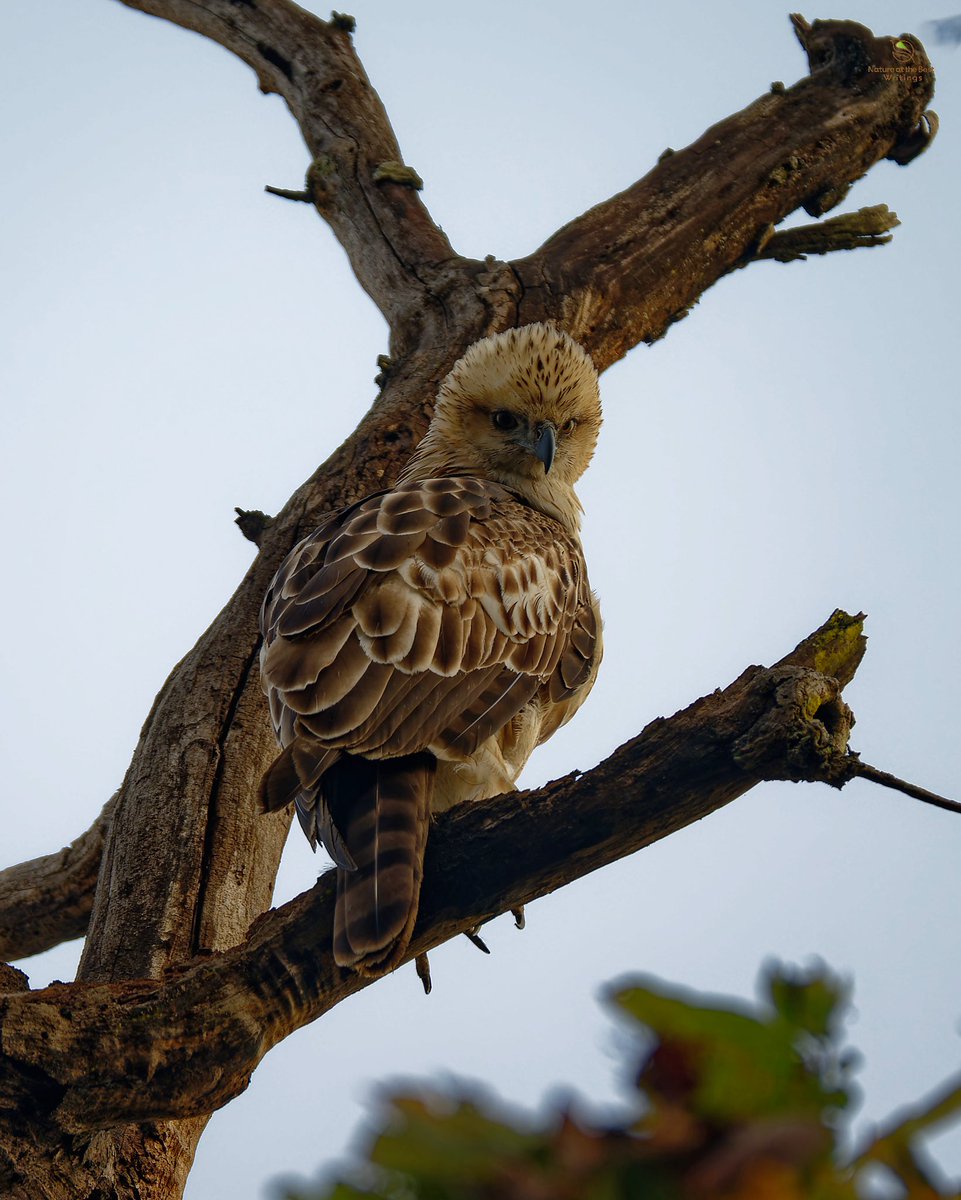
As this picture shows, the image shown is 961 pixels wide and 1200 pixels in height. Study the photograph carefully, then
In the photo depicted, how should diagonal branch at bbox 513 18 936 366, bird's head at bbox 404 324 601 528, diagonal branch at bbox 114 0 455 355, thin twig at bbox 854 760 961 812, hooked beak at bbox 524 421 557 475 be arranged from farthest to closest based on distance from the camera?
diagonal branch at bbox 114 0 455 355 → diagonal branch at bbox 513 18 936 366 → bird's head at bbox 404 324 601 528 → hooked beak at bbox 524 421 557 475 → thin twig at bbox 854 760 961 812

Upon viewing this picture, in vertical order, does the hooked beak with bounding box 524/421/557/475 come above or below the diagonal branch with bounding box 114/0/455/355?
below

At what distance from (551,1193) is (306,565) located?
4117 millimetres

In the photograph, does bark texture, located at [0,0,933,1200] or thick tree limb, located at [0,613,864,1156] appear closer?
thick tree limb, located at [0,613,864,1156]

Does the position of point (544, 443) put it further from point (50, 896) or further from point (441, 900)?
point (50, 896)

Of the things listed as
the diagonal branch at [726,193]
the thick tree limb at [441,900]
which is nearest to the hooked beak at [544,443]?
the diagonal branch at [726,193]

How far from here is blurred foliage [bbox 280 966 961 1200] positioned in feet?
2.14

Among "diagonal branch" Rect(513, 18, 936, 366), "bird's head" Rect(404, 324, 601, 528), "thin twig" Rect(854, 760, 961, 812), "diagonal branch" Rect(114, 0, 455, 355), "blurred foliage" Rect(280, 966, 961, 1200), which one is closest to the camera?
"blurred foliage" Rect(280, 966, 961, 1200)

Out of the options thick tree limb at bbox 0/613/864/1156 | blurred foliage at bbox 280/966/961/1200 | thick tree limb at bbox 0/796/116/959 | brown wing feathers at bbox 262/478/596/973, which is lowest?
blurred foliage at bbox 280/966/961/1200

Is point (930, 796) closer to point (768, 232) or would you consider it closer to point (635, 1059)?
point (635, 1059)

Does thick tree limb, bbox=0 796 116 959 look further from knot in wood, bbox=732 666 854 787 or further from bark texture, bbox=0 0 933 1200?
knot in wood, bbox=732 666 854 787

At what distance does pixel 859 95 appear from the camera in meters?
8.16

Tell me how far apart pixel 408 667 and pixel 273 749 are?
1338 mm

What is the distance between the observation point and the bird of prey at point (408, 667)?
3.58 m

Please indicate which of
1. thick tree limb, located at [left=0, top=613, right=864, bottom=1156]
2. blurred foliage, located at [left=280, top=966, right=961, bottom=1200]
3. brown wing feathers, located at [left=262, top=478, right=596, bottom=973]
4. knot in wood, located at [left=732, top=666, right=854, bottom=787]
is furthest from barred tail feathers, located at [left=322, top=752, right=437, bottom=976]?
blurred foliage, located at [left=280, top=966, right=961, bottom=1200]
